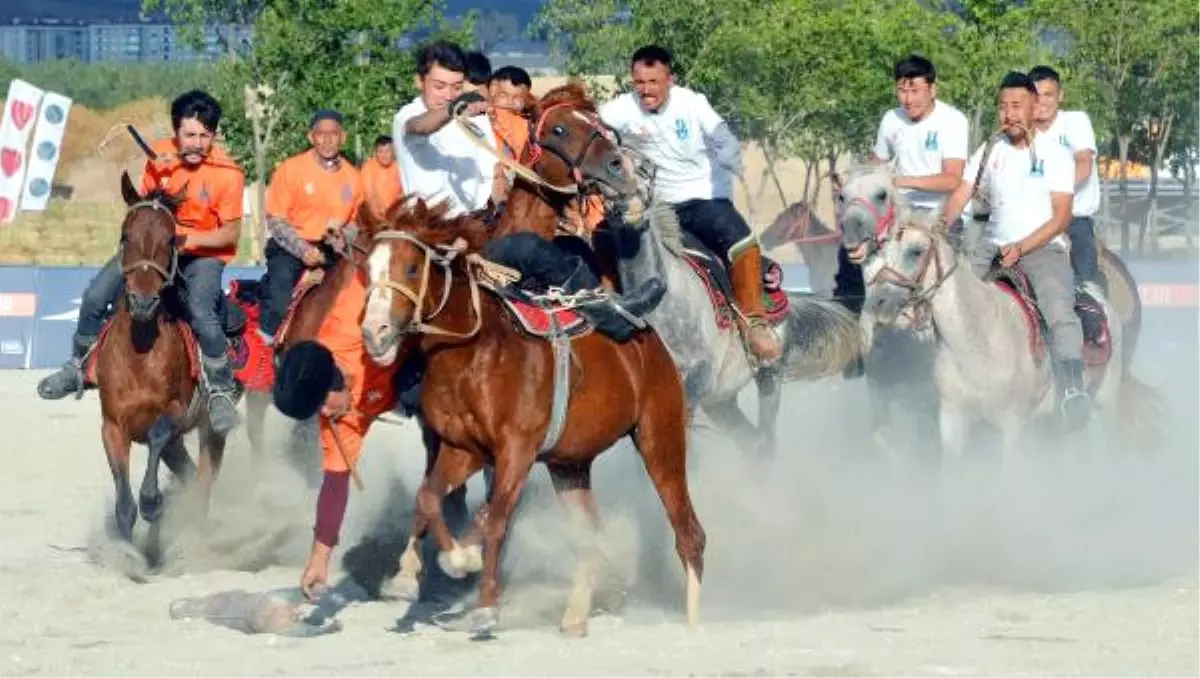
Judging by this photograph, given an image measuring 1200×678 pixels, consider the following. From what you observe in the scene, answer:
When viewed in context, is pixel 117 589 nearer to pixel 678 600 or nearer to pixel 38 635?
pixel 38 635

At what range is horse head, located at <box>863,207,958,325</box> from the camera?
13.3 m

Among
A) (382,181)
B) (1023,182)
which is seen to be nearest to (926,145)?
(1023,182)

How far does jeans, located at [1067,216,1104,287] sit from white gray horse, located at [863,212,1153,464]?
106cm

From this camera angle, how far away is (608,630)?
35.4ft

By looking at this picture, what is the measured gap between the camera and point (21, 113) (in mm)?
37656

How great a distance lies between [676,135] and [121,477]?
11.5ft

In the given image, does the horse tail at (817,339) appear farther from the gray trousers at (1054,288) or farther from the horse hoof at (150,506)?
the horse hoof at (150,506)

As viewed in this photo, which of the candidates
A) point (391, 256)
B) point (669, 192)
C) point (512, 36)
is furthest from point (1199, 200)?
point (512, 36)

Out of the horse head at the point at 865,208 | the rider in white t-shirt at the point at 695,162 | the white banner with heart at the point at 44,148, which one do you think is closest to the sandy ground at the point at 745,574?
the rider in white t-shirt at the point at 695,162

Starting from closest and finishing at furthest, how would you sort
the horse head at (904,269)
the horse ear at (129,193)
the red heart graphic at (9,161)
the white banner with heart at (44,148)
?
1. the horse ear at (129,193)
2. the horse head at (904,269)
3. the white banner with heart at (44,148)
4. the red heart graphic at (9,161)

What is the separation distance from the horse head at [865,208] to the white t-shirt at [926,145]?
3.67ft

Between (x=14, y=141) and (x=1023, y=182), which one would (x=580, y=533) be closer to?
(x=1023, y=182)

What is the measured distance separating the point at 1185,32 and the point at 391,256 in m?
44.5

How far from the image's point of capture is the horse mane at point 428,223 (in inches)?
392
